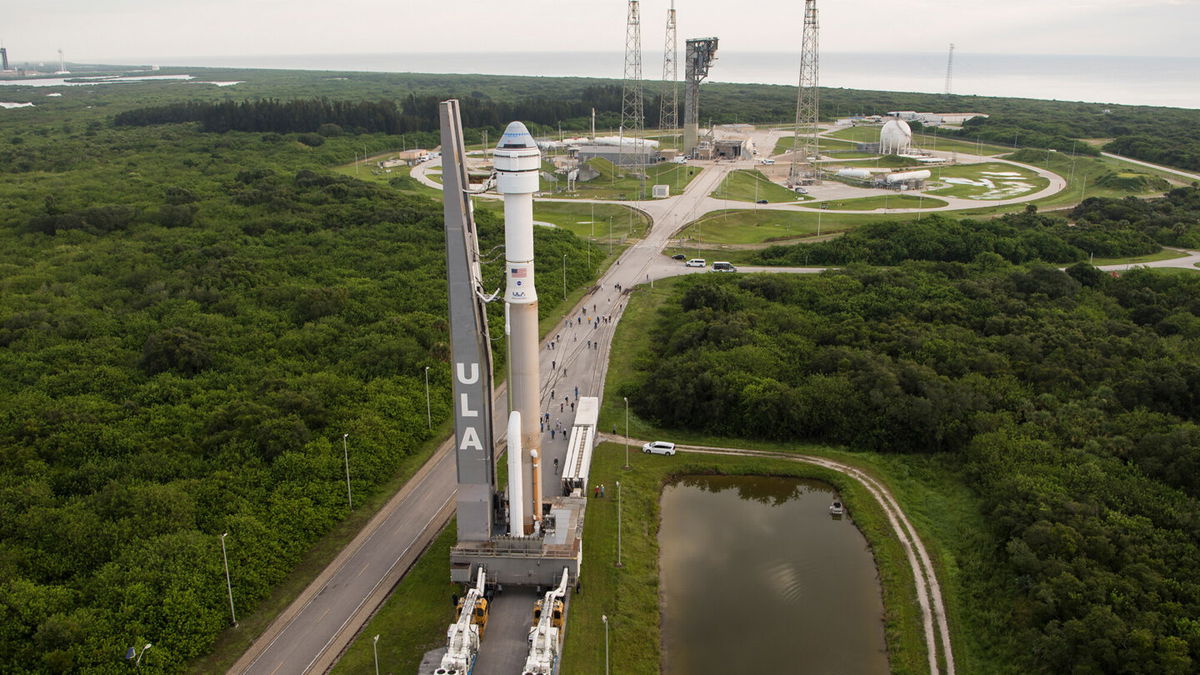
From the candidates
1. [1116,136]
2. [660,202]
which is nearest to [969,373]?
[660,202]

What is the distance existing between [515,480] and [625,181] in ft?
→ 331

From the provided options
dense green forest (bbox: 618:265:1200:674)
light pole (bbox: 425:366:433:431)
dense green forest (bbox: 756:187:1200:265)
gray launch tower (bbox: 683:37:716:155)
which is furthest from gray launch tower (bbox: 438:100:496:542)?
gray launch tower (bbox: 683:37:716:155)

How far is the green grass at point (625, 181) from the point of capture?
409 feet

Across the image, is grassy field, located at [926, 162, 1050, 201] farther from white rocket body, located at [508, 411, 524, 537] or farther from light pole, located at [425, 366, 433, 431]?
white rocket body, located at [508, 411, 524, 537]

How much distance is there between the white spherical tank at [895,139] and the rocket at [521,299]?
13545cm

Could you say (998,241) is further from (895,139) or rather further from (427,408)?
(895,139)

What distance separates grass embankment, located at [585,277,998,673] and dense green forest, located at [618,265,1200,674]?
1.35ft

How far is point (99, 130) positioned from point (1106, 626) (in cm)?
20148

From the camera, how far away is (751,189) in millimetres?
127938

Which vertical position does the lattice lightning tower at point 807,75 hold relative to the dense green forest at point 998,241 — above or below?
above

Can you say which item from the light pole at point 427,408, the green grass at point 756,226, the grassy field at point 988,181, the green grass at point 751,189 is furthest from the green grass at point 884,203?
the light pole at point 427,408

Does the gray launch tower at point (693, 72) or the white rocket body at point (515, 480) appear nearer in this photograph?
the white rocket body at point (515, 480)

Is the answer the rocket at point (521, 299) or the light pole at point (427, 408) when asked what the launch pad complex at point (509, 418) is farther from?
the light pole at point (427, 408)

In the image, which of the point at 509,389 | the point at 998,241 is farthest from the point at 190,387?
the point at 998,241
